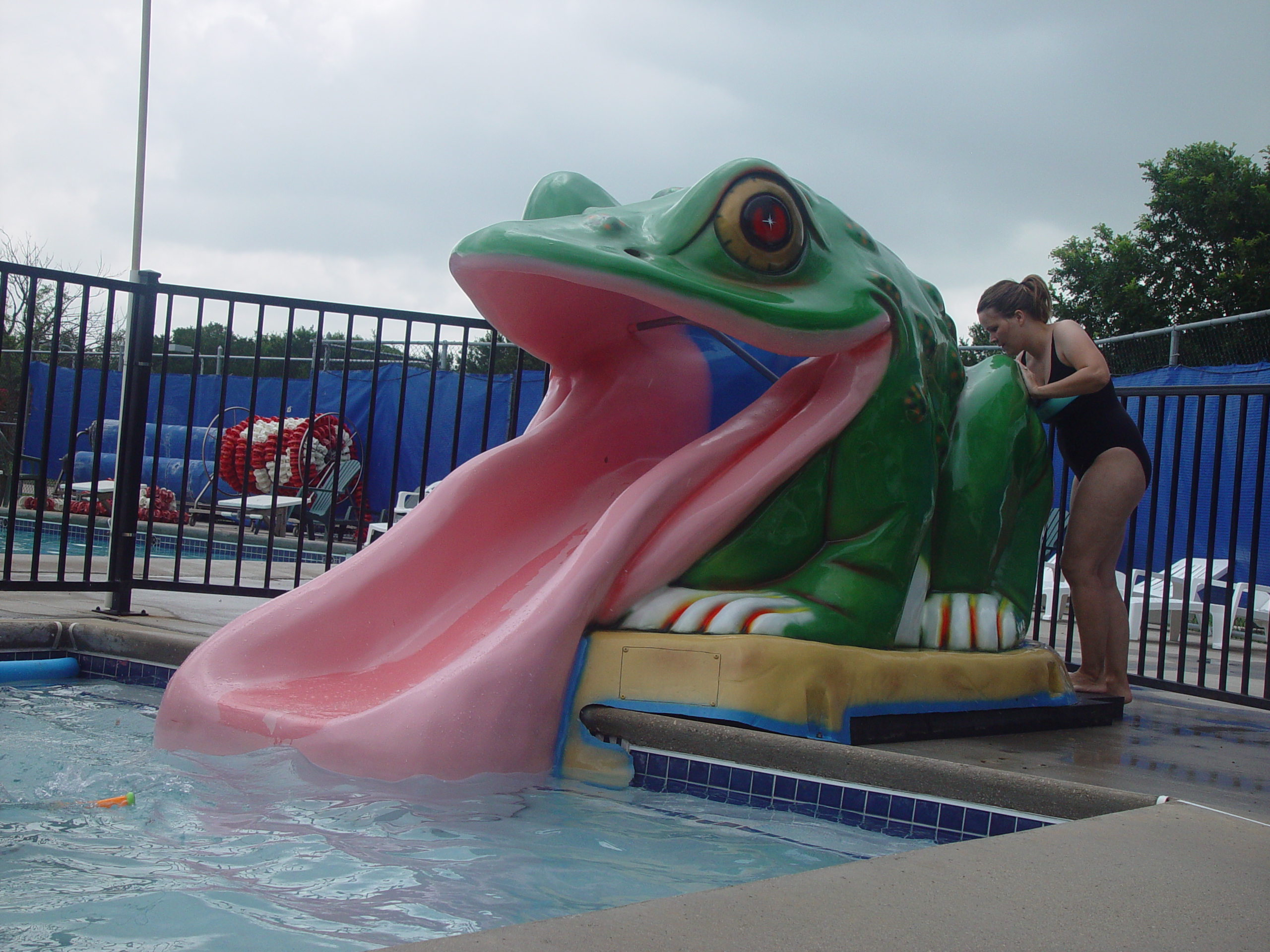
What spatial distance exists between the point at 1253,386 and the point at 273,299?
13.0 ft

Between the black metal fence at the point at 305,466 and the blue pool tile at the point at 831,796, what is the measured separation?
6.32 ft

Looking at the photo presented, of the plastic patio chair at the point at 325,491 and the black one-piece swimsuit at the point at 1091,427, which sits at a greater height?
the black one-piece swimsuit at the point at 1091,427

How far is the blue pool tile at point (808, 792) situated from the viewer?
7.48 feet

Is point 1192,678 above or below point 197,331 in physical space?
below

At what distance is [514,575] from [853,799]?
1213 millimetres

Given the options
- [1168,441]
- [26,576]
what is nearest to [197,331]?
[26,576]

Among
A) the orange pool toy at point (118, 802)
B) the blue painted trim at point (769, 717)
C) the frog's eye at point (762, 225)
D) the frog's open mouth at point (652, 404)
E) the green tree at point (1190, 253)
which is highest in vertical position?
the green tree at point (1190, 253)

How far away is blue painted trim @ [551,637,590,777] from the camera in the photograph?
2.51 m

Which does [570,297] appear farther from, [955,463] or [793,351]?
[955,463]

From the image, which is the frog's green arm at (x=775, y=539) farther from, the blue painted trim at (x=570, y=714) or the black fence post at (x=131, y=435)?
the black fence post at (x=131, y=435)

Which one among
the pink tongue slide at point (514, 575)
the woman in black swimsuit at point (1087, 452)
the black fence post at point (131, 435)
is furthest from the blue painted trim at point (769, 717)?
the black fence post at point (131, 435)

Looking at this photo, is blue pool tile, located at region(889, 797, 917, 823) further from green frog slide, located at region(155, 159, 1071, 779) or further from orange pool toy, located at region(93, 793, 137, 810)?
orange pool toy, located at region(93, 793, 137, 810)

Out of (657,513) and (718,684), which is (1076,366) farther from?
(718,684)

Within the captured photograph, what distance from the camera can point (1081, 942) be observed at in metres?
1.19
